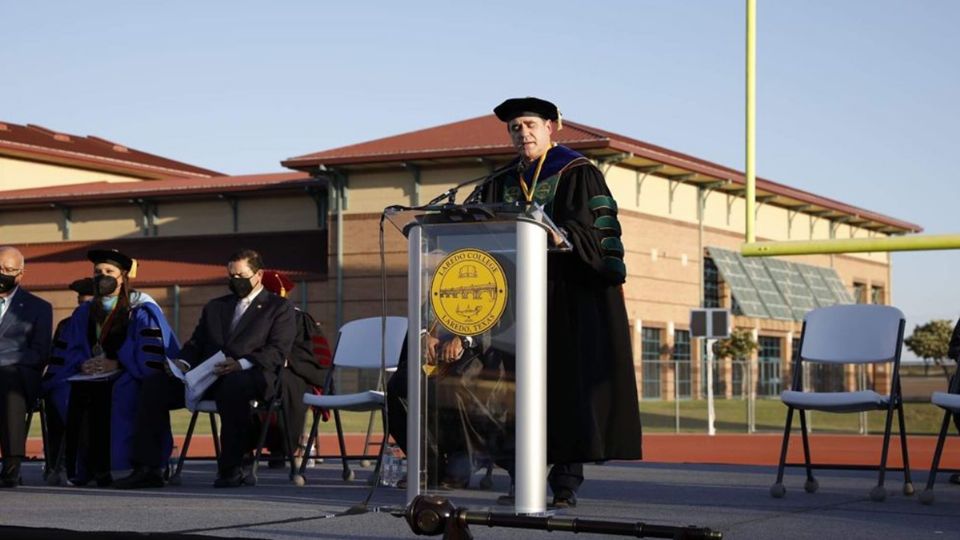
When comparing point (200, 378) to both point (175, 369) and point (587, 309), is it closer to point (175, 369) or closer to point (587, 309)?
point (175, 369)

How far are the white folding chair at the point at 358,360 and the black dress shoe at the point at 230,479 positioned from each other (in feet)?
1.36

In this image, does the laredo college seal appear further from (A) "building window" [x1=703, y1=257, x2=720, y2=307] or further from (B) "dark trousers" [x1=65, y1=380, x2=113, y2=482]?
(A) "building window" [x1=703, y1=257, x2=720, y2=307]

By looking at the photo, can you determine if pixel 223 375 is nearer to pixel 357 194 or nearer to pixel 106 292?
pixel 106 292

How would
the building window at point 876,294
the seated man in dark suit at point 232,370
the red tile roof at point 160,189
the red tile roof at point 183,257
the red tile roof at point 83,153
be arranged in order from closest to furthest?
the seated man in dark suit at point 232,370 → the red tile roof at point 183,257 → the red tile roof at point 160,189 → the red tile roof at point 83,153 → the building window at point 876,294

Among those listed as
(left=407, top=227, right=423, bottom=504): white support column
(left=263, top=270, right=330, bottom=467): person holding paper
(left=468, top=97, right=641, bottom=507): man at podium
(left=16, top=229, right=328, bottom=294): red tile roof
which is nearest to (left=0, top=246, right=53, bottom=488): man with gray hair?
(left=263, top=270, right=330, bottom=467): person holding paper

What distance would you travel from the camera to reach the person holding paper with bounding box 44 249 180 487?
1115cm

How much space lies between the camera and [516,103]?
795 cm

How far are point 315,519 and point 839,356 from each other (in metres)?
4.14

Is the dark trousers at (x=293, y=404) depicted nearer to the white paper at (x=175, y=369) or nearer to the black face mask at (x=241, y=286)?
the black face mask at (x=241, y=286)

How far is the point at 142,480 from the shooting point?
10789mm

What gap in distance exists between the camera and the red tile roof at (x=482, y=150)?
146 ft

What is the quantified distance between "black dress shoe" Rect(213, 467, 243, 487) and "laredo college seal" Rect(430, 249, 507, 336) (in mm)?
4576

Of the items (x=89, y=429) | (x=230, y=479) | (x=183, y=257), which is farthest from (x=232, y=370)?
(x=183, y=257)

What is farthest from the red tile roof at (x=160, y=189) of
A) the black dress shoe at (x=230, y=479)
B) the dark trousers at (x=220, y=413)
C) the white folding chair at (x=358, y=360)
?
the black dress shoe at (x=230, y=479)
